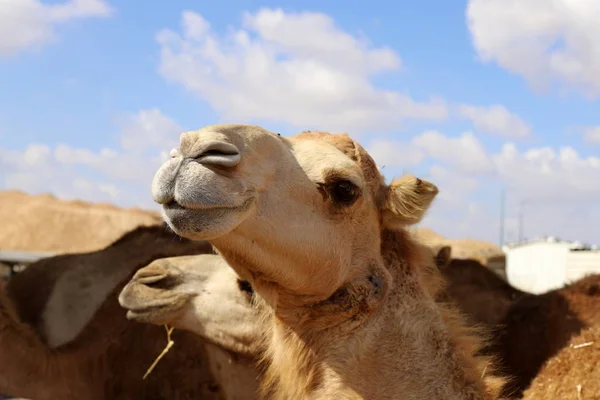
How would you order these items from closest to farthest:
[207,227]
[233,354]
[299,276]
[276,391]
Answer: [207,227], [299,276], [276,391], [233,354]

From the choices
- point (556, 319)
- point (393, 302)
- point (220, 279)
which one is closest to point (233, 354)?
point (220, 279)

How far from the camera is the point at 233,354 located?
16.4ft

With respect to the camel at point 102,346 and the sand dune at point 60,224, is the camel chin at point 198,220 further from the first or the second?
the sand dune at point 60,224

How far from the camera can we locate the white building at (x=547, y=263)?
1873cm

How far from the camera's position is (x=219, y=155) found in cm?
284

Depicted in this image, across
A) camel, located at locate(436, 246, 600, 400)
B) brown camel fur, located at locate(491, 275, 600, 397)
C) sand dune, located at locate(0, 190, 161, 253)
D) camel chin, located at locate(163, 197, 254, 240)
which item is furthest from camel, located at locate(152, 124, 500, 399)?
sand dune, located at locate(0, 190, 161, 253)

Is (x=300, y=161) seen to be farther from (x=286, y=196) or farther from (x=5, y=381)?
(x=5, y=381)

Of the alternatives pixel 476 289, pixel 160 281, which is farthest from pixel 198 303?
pixel 476 289

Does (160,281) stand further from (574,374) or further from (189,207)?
(574,374)

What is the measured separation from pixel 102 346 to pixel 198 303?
1444 millimetres

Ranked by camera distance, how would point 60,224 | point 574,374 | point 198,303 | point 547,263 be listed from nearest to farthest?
1. point 574,374
2. point 198,303
3. point 547,263
4. point 60,224

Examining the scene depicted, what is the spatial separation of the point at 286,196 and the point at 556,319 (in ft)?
14.1

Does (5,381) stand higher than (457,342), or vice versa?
(457,342)

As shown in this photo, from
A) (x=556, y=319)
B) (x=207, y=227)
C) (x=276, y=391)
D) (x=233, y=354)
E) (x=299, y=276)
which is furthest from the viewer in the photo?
(x=556, y=319)
